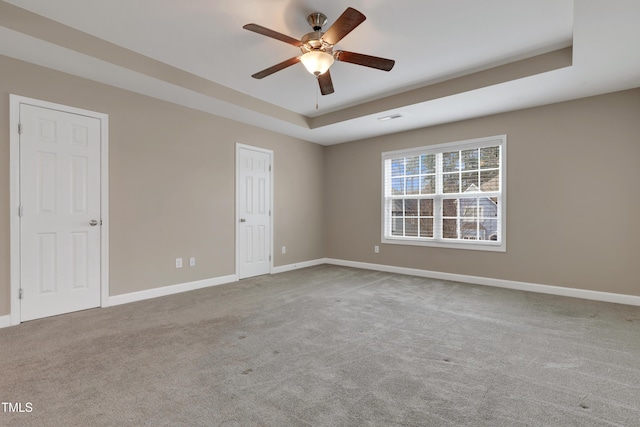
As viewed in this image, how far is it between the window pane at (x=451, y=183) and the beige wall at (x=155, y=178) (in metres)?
3.12

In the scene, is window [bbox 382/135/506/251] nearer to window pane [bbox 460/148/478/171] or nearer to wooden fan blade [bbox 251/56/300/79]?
window pane [bbox 460/148/478/171]

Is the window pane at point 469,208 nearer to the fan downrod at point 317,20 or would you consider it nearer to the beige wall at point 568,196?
the beige wall at point 568,196

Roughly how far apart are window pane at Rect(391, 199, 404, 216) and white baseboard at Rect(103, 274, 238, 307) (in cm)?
306

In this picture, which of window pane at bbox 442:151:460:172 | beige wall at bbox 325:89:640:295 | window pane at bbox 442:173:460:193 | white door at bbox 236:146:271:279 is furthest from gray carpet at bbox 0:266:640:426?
window pane at bbox 442:151:460:172

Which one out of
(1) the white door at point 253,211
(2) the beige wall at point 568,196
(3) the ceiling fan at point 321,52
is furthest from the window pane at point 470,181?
(1) the white door at point 253,211

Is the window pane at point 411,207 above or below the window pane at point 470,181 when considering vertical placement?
A: below

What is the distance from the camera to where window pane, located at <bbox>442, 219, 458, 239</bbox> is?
493cm

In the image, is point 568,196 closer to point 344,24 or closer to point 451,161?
point 451,161

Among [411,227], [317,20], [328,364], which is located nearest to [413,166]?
[411,227]

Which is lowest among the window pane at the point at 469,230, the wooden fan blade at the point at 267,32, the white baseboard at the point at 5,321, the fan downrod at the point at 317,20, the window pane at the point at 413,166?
the white baseboard at the point at 5,321

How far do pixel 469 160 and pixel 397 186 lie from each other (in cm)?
129

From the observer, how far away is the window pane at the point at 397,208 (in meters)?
5.58

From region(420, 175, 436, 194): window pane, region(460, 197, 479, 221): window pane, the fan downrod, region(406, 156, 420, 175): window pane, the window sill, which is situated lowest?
the window sill

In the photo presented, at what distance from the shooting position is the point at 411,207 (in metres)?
5.44
